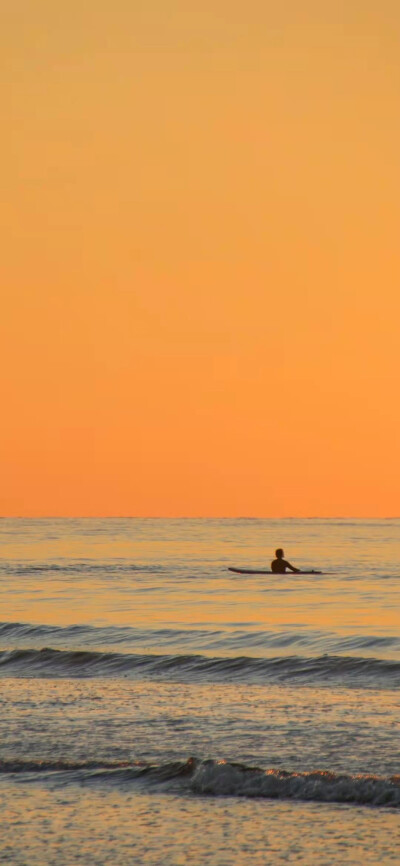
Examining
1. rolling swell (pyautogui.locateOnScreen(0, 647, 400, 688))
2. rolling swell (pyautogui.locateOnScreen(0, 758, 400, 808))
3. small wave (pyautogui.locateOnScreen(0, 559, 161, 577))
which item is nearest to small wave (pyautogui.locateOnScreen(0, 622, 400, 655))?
rolling swell (pyautogui.locateOnScreen(0, 647, 400, 688))

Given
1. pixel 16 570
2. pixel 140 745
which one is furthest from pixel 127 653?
pixel 16 570

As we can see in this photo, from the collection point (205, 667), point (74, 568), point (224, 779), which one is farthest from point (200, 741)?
point (74, 568)

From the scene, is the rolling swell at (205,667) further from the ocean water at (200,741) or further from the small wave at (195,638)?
the small wave at (195,638)

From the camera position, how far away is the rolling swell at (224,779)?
41.2 ft

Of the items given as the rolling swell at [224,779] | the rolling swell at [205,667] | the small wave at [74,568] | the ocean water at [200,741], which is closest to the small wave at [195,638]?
the ocean water at [200,741]

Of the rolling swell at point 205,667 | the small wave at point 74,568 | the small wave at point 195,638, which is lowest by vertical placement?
the rolling swell at point 205,667

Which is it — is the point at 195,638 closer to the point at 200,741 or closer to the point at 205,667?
the point at 205,667

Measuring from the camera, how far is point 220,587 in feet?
183

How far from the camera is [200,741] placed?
50.5 feet

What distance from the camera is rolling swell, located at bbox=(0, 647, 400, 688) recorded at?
889 inches

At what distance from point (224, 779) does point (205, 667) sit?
36.5 feet

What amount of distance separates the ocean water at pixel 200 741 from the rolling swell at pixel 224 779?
0.9 inches

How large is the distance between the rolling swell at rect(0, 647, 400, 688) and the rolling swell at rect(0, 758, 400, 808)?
8.42 metres

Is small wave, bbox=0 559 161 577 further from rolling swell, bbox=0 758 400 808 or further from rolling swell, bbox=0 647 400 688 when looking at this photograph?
rolling swell, bbox=0 758 400 808
